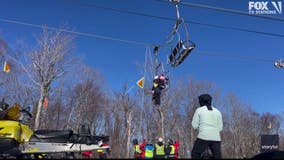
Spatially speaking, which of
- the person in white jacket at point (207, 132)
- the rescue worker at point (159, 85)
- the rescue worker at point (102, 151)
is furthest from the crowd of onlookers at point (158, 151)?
the person in white jacket at point (207, 132)

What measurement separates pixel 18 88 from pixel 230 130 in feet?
110

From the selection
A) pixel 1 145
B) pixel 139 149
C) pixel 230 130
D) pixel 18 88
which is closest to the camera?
pixel 1 145

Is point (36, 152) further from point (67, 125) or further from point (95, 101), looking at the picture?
point (95, 101)

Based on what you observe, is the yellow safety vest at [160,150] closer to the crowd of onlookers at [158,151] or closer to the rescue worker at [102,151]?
the crowd of onlookers at [158,151]

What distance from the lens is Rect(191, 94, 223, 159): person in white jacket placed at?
20.5 feet

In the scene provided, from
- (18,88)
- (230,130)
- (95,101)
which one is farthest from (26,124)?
(230,130)

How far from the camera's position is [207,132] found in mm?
6250

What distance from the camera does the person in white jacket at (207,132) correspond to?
625 centimetres

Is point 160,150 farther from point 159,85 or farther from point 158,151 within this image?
point 159,85

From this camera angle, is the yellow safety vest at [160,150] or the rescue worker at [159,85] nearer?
the yellow safety vest at [160,150]

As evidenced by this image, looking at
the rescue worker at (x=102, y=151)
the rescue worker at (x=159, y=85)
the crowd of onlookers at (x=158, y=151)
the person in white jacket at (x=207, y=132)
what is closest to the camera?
the person in white jacket at (x=207, y=132)

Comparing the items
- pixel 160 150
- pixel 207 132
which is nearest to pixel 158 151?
pixel 160 150

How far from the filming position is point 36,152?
300 inches

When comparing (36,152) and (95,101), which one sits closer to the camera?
(36,152)
